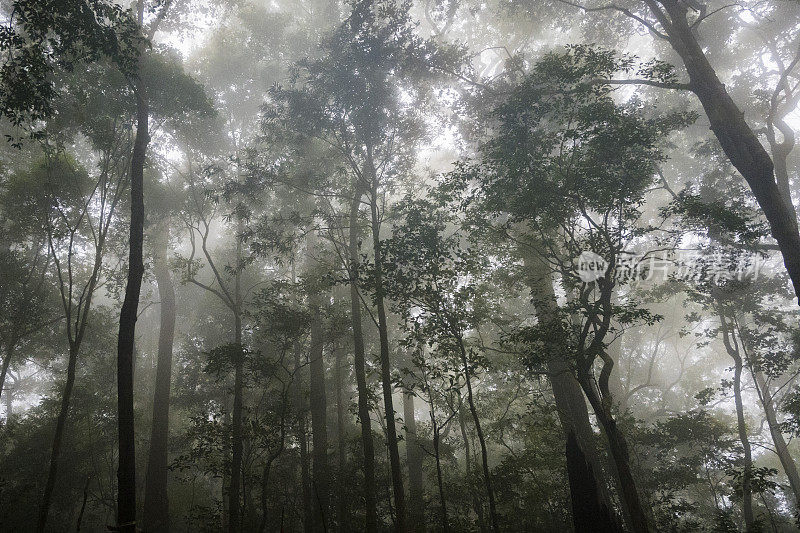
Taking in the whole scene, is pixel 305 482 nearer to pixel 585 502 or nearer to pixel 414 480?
pixel 414 480

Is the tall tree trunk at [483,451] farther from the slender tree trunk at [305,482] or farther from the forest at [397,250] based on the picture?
the slender tree trunk at [305,482]

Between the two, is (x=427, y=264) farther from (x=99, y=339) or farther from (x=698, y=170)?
(x=698, y=170)

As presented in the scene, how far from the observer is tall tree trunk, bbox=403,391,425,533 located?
43.8 feet

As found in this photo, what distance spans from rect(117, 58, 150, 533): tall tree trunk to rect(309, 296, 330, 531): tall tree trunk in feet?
18.3

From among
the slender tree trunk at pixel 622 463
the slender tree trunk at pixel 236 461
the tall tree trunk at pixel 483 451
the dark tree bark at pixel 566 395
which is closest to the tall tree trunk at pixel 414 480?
the tall tree trunk at pixel 483 451

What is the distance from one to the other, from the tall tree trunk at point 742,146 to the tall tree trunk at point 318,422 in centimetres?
1182

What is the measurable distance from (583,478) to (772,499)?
29.4 meters

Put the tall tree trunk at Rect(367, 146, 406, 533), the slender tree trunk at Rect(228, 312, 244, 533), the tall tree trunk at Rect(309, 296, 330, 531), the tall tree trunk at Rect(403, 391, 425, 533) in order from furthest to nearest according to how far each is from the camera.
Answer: the tall tree trunk at Rect(309, 296, 330, 531), the tall tree trunk at Rect(403, 391, 425, 533), the slender tree trunk at Rect(228, 312, 244, 533), the tall tree trunk at Rect(367, 146, 406, 533)

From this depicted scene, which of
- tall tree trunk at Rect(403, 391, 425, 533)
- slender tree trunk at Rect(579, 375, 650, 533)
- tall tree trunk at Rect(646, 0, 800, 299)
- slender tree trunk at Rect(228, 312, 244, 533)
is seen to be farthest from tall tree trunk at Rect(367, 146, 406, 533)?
tall tree trunk at Rect(646, 0, 800, 299)

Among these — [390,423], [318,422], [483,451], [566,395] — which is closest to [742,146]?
[566,395]

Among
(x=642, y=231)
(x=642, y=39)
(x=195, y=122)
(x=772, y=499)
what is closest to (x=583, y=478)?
(x=642, y=231)

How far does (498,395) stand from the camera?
1709 centimetres

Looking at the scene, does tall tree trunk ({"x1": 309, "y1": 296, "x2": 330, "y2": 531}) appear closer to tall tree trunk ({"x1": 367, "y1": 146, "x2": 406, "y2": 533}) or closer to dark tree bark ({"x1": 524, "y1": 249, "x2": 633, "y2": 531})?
tall tree trunk ({"x1": 367, "y1": 146, "x2": 406, "y2": 533})

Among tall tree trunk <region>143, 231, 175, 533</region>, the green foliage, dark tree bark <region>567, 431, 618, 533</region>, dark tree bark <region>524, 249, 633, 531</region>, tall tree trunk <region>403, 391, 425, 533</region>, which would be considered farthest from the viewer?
tall tree trunk <region>143, 231, 175, 533</region>
